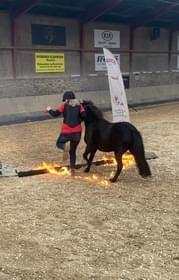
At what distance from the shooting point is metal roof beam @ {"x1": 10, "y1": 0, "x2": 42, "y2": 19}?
53.6 ft

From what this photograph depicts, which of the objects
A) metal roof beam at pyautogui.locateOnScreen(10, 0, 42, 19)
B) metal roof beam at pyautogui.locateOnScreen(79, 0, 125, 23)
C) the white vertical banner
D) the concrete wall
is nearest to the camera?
the white vertical banner

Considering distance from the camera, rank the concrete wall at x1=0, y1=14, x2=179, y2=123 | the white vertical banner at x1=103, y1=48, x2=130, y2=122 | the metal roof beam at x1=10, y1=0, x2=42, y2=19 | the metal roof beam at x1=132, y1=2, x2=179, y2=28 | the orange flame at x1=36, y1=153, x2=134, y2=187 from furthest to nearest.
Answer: the metal roof beam at x1=132, y1=2, x2=179, y2=28, the concrete wall at x1=0, y1=14, x2=179, y2=123, the metal roof beam at x1=10, y1=0, x2=42, y2=19, the white vertical banner at x1=103, y1=48, x2=130, y2=122, the orange flame at x1=36, y1=153, x2=134, y2=187

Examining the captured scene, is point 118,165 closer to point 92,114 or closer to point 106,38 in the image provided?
point 92,114

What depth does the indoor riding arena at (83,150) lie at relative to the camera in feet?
15.4

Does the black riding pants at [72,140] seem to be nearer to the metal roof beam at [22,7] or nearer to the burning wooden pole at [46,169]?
the burning wooden pole at [46,169]

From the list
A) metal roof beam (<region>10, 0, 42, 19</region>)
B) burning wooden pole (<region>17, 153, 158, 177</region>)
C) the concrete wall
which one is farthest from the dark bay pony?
metal roof beam (<region>10, 0, 42, 19</region>)

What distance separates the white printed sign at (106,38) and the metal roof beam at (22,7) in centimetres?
479

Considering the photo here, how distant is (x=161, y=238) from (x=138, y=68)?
18.5 meters

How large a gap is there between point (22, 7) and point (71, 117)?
9.80m

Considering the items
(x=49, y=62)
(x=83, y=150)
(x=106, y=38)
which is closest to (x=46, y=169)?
(x=83, y=150)

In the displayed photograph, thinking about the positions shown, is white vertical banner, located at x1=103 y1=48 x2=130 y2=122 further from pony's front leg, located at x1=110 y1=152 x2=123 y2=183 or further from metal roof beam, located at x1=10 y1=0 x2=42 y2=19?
metal roof beam, located at x1=10 y1=0 x2=42 y2=19

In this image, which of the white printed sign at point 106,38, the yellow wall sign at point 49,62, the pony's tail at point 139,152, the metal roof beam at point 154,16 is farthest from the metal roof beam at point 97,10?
the pony's tail at point 139,152

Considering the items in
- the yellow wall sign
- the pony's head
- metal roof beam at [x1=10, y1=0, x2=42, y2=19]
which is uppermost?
metal roof beam at [x1=10, y1=0, x2=42, y2=19]

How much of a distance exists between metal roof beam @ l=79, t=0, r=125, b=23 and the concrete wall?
1.53 ft
